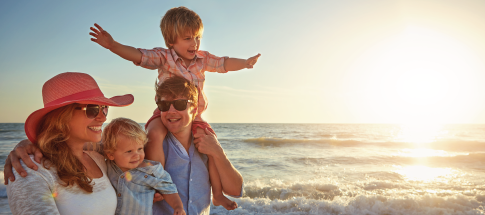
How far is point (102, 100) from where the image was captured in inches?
84.0

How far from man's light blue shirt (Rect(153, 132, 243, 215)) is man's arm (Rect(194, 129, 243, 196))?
14 centimetres

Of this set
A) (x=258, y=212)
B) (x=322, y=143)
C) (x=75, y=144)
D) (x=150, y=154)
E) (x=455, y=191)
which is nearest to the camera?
(x=75, y=144)

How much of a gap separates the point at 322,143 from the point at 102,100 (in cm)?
2034

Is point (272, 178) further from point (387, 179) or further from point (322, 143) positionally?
point (322, 143)

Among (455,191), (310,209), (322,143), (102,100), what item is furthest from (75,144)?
(322,143)

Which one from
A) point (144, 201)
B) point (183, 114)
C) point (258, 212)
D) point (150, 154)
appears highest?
point (183, 114)

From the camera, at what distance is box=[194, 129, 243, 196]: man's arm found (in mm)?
2850

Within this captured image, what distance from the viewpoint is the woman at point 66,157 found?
1675 millimetres

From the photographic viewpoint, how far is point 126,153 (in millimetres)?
2443

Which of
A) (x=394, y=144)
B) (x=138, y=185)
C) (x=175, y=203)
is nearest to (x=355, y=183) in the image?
(x=175, y=203)

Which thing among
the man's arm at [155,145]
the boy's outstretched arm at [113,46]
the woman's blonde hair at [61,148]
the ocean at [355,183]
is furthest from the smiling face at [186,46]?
the ocean at [355,183]

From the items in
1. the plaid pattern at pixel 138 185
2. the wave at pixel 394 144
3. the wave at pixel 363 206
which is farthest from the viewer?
the wave at pixel 394 144

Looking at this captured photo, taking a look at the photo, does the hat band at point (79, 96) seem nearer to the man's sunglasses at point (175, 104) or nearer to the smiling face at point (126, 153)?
the smiling face at point (126, 153)

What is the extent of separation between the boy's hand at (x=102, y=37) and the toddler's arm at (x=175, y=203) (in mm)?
1553
